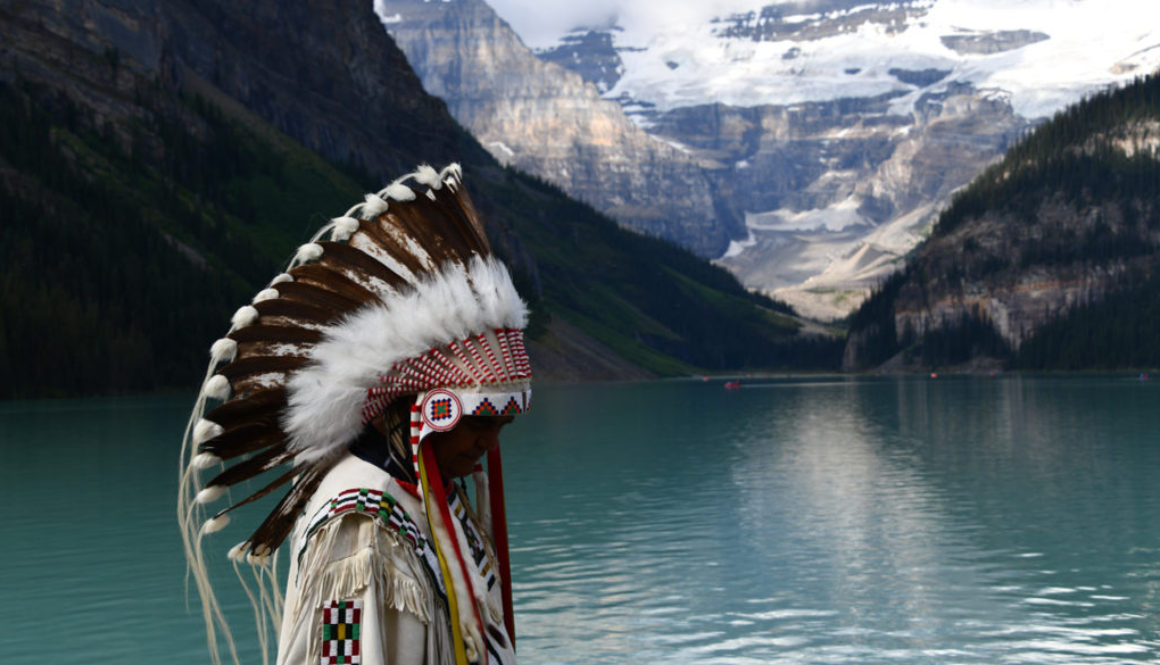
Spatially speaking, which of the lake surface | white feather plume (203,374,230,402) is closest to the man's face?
white feather plume (203,374,230,402)

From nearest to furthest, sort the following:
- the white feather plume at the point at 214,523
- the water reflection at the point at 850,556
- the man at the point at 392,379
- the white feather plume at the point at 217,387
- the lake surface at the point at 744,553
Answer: the man at the point at 392,379 < the white feather plume at the point at 217,387 < the white feather plume at the point at 214,523 < the water reflection at the point at 850,556 < the lake surface at the point at 744,553

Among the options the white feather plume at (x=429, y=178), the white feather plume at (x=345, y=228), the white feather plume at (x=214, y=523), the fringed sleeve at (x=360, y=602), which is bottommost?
the fringed sleeve at (x=360, y=602)

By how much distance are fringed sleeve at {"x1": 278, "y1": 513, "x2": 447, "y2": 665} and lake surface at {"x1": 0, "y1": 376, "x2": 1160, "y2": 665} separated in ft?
64.0

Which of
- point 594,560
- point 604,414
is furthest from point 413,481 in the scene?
point 604,414

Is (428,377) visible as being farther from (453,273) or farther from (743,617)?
(743,617)

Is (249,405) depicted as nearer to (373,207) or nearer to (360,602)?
(373,207)

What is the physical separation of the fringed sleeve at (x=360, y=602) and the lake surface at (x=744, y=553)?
19517mm

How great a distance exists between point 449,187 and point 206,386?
5.14 ft

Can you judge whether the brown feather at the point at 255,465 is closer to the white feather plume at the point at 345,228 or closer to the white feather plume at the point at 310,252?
the white feather plume at the point at 310,252

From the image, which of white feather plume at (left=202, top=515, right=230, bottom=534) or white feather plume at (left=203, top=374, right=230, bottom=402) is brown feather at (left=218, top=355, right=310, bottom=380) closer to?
white feather plume at (left=203, top=374, right=230, bottom=402)

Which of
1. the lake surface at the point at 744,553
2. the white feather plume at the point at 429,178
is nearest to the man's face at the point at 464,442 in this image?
the white feather plume at the point at 429,178

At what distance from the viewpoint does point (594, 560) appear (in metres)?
36.8

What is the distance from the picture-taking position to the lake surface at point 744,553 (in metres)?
26.1

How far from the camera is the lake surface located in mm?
26125
